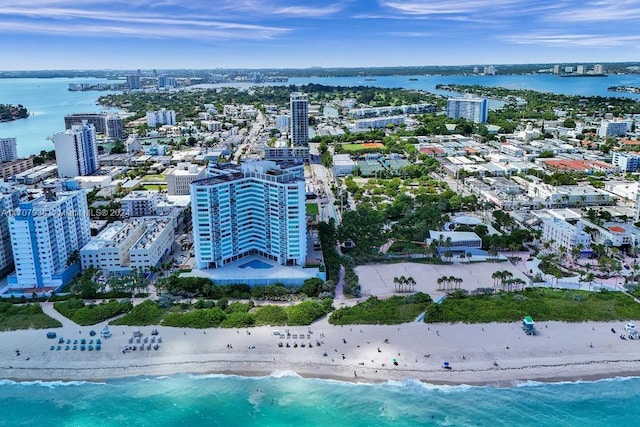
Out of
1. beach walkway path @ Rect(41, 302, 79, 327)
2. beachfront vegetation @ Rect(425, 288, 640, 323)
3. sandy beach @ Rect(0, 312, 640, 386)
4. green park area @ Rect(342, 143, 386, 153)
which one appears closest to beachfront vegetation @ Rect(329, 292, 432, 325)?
sandy beach @ Rect(0, 312, 640, 386)

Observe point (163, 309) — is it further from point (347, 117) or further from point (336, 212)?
point (347, 117)

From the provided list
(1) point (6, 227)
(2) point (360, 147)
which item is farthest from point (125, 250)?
(2) point (360, 147)

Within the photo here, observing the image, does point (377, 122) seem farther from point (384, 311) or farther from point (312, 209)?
point (384, 311)

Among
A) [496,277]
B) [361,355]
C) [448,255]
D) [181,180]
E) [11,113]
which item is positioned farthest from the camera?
[11,113]

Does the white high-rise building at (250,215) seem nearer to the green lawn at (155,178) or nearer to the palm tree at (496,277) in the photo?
the palm tree at (496,277)

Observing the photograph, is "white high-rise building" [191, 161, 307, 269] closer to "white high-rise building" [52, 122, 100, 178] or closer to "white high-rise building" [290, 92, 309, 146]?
"white high-rise building" [52, 122, 100, 178]

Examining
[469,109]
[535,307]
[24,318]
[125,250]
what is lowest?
[24,318]

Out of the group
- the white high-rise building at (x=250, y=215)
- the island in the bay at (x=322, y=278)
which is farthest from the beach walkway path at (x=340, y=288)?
the white high-rise building at (x=250, y=215)
